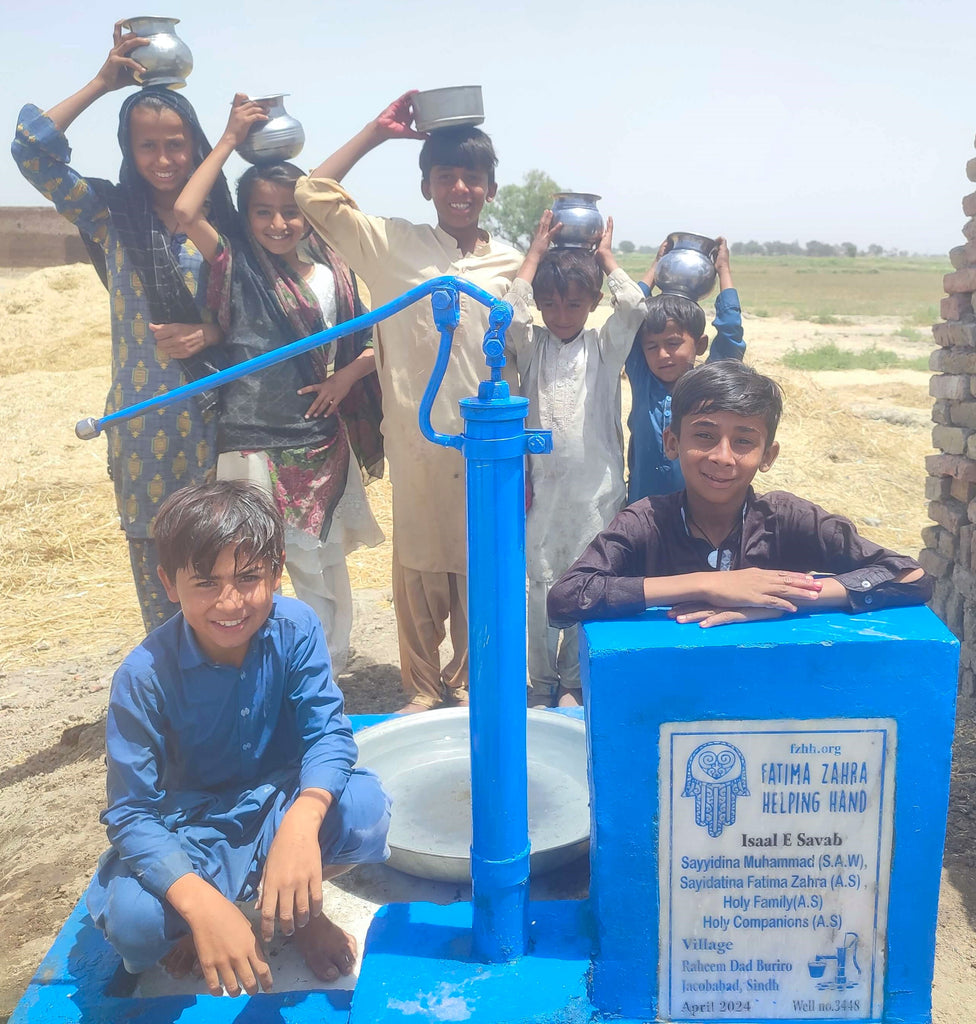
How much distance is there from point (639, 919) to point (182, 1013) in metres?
0.91

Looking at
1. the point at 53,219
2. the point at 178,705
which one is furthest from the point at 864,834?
the point at 53,219

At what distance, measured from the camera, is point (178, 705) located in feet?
6.57

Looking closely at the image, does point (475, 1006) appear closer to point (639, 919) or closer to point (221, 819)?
point (639, 919)

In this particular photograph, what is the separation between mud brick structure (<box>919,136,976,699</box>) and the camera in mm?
3832

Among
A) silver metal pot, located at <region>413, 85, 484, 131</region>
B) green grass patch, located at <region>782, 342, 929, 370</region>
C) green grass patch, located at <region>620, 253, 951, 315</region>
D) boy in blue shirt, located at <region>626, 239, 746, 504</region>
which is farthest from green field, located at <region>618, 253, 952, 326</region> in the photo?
silver metal pot, located at <region>413, 85, 484, 131</region>

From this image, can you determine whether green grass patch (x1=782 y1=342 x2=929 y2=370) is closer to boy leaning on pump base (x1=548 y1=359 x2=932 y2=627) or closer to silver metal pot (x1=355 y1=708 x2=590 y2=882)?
silver metal pot (x1=355 y1=708 x2=590 y2=882)

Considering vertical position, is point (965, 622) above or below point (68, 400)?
below

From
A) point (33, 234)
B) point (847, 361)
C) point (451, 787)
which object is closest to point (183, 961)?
point (451, 787)

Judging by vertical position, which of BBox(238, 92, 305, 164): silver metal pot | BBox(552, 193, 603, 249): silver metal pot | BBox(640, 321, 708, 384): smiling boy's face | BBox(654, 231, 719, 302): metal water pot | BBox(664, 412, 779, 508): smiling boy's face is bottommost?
BBox(664, 412, 779, 508): smiling boy's face

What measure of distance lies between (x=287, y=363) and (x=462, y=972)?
1.98 meters

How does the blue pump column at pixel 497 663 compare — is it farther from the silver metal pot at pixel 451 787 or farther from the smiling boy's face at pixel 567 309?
the smiling boy's face at pixel 567 309

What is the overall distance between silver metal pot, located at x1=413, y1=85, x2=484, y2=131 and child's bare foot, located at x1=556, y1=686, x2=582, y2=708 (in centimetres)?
186

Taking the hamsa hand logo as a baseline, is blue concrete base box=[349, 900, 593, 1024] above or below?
below

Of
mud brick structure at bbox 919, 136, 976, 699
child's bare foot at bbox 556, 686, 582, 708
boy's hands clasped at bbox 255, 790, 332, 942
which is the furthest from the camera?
mud brick structure at bbox 919, 136, 976, 699
